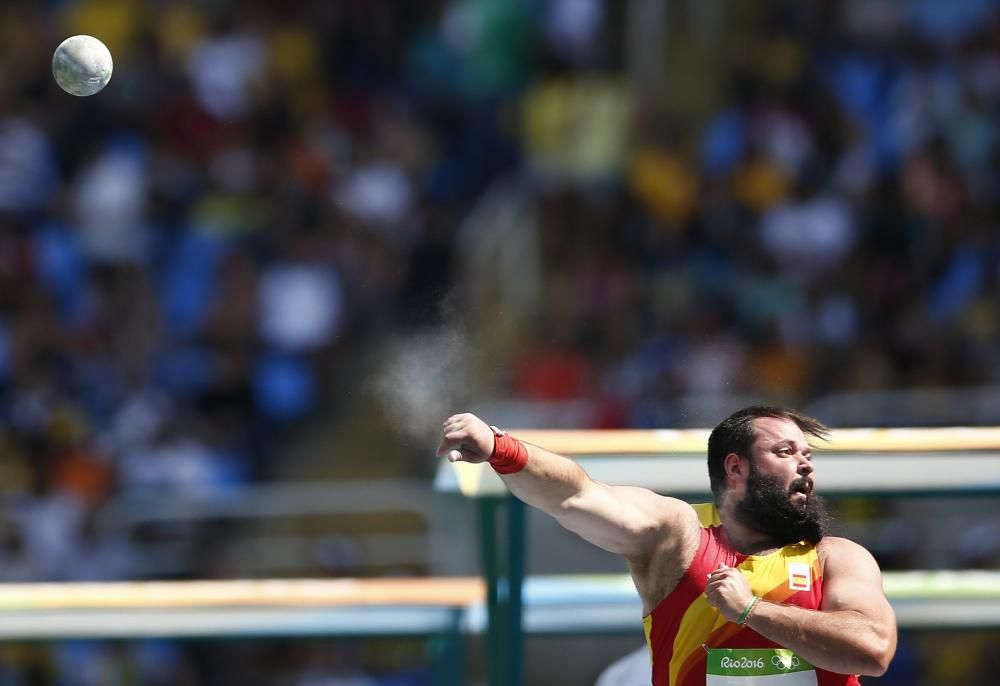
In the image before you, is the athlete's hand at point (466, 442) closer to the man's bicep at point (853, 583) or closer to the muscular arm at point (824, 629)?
the muscular arm at point (824, 629)

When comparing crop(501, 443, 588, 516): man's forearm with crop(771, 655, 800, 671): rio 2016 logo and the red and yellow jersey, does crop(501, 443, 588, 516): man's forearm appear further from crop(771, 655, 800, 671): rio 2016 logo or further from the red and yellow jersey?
crop(771, 655, 800, 671): rio 2016 logo

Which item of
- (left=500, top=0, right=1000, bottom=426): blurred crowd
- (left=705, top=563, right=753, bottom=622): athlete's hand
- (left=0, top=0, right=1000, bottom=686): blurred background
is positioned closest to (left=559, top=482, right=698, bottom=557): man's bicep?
(left=705, top=563, right=753, bottom=622): athlete's hand

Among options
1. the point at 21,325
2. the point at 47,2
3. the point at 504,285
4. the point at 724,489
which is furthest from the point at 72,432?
the point at 724,489

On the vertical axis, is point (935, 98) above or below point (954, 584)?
above

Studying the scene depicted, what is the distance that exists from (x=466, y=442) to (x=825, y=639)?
0.87m

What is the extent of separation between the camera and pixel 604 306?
30.5 feet

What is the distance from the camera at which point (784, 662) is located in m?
3.72

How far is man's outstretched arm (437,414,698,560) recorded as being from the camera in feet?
11.7

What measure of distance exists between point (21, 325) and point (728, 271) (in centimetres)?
405

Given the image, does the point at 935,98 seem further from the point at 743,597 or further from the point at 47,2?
the point at 743,597

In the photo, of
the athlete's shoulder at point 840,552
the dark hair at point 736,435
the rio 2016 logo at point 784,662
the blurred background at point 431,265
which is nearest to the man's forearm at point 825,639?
the rio 2016 logo at point 784,662

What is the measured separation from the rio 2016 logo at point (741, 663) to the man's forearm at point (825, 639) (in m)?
0.18

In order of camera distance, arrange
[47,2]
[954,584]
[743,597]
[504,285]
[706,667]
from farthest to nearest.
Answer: [47,2] < [504,285] < [954,584] < [706,667] < [743,597]

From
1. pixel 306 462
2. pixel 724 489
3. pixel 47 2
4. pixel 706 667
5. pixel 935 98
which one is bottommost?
pixel 306 462
